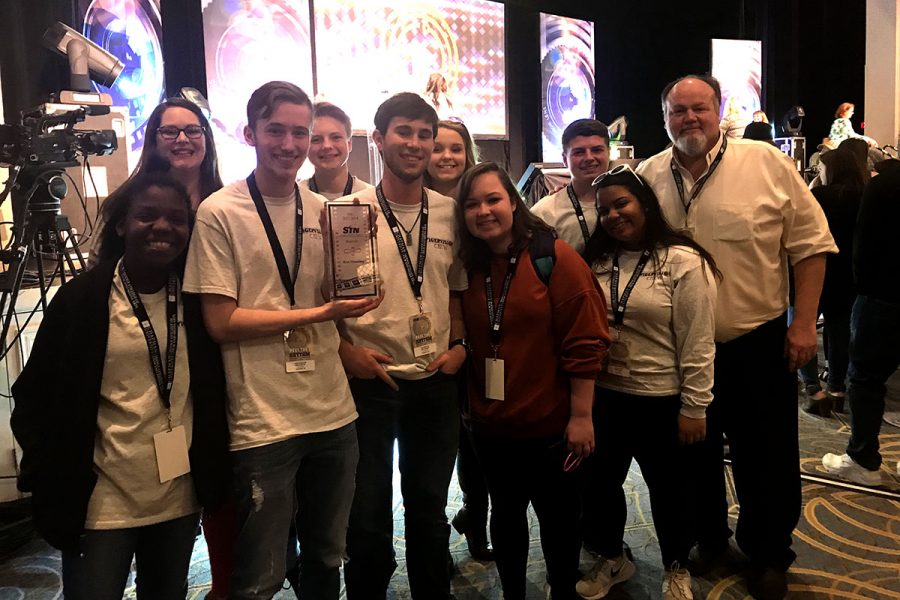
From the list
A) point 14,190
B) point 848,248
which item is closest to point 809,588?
point 848,248

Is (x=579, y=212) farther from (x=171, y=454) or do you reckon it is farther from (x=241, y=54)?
(x=241, y=54)

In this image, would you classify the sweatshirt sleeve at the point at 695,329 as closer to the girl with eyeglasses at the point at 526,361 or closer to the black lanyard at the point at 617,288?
the black lanyard at the point at 617,288

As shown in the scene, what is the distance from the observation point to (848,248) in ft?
12.5

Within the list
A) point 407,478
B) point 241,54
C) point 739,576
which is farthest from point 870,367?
point 241,54

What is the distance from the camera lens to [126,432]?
1.32 m

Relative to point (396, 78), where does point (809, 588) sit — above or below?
below

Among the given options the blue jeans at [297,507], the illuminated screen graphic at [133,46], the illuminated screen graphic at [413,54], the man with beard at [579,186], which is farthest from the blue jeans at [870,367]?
the illuminated screen graphic at [133,46]

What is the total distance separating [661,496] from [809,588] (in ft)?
2.35

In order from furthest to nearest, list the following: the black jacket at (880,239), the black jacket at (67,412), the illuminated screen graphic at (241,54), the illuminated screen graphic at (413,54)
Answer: the illuminated screen graphic at (413,54) → the illuminated screen graphic at (241,54) → the black jacket at (880,239) → the black jacket at (67,412)

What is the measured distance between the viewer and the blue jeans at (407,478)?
1.72 m

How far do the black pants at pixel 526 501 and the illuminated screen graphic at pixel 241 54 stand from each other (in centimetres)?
394

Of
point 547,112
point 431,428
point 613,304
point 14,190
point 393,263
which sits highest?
point 547,112

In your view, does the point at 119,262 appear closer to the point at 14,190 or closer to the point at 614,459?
the point at 14,190

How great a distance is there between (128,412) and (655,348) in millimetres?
1455
